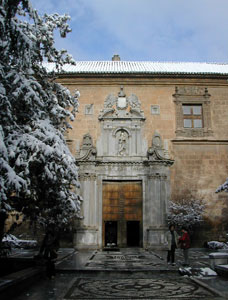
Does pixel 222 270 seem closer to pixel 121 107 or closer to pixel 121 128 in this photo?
pixel 121 128

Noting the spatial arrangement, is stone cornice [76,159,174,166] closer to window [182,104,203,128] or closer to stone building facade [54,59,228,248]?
stone building facade [54,59,228,248]

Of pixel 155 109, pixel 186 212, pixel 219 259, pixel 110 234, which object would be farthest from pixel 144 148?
pixel 219 259

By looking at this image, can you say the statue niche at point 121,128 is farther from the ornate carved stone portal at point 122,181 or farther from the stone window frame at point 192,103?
the stone window frame at point 192,103

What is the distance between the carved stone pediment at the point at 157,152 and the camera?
648 inches

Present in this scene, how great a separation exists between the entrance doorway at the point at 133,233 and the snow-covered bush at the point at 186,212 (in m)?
1.97

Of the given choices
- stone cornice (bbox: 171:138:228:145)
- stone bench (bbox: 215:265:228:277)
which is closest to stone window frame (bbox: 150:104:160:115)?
stone cornice (bbox: 171:138:228:145)

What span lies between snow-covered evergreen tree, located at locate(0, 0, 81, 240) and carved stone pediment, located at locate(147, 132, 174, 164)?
29.7ft

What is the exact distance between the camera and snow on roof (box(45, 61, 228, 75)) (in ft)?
58.4

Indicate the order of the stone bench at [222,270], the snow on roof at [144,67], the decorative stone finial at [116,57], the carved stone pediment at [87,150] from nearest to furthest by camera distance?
the stone bench at [222,270]
the carved stone pediment at [87,150]
the snow on roof at [144,67]
the decorative stone finial at [116,57]

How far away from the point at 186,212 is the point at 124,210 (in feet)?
10.1

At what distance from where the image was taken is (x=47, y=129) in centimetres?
707

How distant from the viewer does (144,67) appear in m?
19.9

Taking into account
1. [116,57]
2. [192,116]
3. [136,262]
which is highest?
[116,57]

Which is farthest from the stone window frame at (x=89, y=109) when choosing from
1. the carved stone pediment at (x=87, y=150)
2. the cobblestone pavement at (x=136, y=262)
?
the cobblestone pavement at (x=136, y=262)
